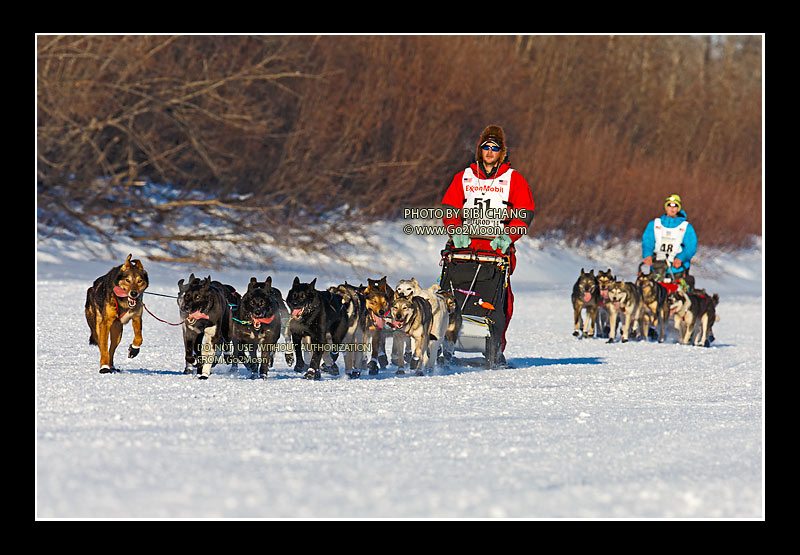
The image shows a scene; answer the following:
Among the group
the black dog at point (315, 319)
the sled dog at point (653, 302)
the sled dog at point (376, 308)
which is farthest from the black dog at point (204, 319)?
the sled dog at point (653, 302)

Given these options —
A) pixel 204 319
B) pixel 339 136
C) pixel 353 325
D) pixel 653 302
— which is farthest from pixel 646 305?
pixel 339 136

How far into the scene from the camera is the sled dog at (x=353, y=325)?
21.6 ft

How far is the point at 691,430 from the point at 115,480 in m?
2.88

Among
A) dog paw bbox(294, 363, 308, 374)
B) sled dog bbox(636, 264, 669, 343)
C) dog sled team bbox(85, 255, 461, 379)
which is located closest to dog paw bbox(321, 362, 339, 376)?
dog sled team bbox(85, 255, 461, 379)

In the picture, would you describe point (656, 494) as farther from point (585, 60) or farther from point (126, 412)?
point (585, 60)

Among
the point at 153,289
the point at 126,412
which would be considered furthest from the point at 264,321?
the point at 153,289

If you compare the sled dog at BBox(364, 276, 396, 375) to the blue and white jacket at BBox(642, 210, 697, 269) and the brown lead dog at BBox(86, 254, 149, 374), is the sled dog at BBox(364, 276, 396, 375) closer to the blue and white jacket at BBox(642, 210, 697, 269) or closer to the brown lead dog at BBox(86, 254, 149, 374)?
the brown lead dog at BBox(86, 254, 149, 374)

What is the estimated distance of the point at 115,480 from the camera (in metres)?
3.78

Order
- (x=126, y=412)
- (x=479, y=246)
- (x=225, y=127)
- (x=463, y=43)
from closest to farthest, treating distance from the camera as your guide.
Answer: (x=126, y=412) → (x=479, y=246) → (x=225, y=127) → (x=463, y=43)

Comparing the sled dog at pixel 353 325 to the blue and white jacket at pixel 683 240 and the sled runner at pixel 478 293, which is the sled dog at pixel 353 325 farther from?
the blue and white jacket at pixel 683 240

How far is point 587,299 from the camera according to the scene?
34.3 ft

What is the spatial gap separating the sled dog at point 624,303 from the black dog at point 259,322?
470 cm

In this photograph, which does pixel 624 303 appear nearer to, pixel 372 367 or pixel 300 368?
pixel 372 367

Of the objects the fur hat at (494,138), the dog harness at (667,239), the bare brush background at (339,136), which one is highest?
the bare brush background at (339,136)
